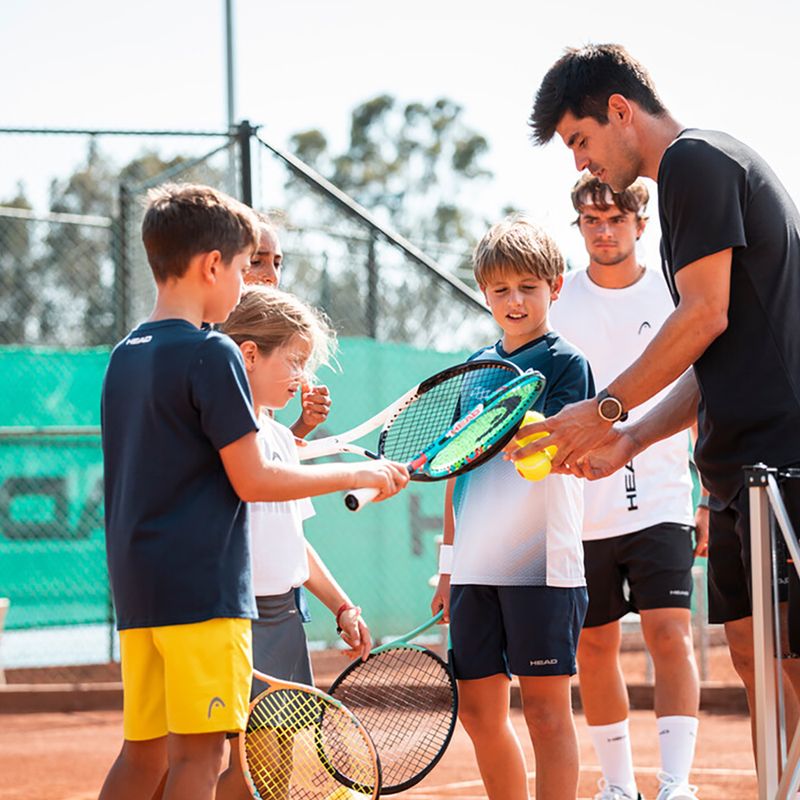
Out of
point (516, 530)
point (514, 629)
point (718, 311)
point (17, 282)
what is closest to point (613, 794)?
point (514, 629)

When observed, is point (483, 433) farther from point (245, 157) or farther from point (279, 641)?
point (245, 157)

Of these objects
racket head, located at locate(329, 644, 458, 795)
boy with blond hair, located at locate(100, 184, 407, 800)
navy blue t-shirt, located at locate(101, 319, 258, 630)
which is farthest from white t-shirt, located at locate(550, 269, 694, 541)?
navy blue t-shirt, located at locate(101, 319, 258, 630)

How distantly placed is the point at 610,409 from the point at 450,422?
0.58 metres

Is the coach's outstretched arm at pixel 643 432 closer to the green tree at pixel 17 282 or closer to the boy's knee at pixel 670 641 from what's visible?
the boy's knee at pixel 670 641

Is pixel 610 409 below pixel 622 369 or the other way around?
below

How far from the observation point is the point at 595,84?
3.20 m

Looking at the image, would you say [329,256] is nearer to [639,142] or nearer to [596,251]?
[596,251]

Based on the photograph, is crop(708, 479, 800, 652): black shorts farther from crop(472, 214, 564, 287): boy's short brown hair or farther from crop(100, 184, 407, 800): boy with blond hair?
crop(100, 184, 407, 800): boy with blond hair

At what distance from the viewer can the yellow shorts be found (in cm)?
251

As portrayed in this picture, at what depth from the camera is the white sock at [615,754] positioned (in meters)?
4.02

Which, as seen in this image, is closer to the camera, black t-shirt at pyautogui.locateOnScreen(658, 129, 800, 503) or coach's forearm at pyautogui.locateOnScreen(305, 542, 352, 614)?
black t-shirt at pyautogui.locateOnScreen(658, 129, 800, 503)

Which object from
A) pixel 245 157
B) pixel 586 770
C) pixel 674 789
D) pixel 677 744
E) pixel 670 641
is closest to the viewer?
pixel 674 789

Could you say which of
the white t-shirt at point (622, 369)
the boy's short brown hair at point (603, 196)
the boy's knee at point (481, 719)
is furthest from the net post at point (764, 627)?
the boy's short brown hair at point (603, 196)

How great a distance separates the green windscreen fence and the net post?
467cm
